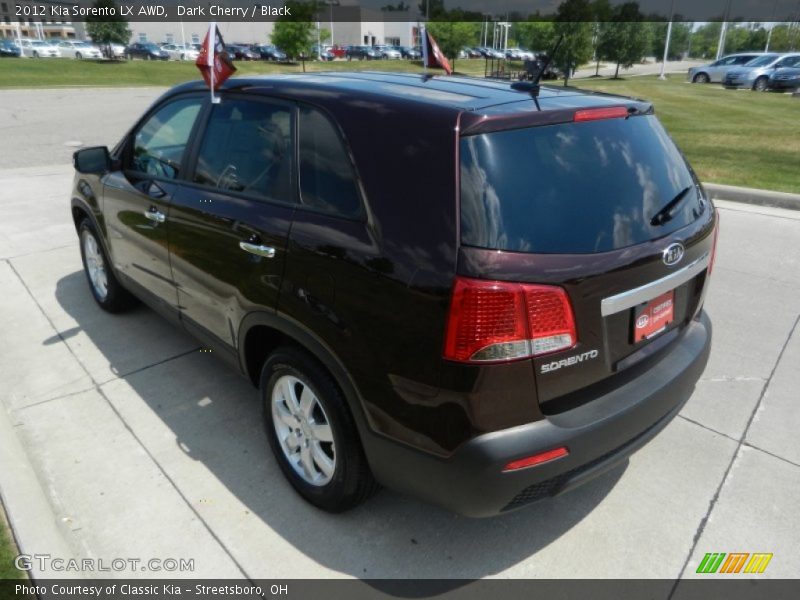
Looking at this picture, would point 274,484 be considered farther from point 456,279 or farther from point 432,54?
point 432,54

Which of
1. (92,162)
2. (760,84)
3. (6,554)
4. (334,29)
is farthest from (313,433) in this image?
(334,29)

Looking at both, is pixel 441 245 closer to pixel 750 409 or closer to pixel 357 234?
pixel 357 234

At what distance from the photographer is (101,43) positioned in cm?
4588

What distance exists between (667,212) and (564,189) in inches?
22.1

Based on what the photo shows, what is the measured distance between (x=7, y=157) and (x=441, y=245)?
12.4 meters

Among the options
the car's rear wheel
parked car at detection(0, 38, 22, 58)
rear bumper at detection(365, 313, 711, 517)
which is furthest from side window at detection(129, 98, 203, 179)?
parked car at detection(0, 38, 22, 58)

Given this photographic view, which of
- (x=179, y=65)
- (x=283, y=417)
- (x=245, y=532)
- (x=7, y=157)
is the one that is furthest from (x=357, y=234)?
(x=179, y=65)

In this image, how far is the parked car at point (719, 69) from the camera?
30.1 metres

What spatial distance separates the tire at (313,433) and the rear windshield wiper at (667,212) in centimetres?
140

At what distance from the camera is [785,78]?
86.6ft

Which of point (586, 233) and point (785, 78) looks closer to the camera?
point (586, 233)

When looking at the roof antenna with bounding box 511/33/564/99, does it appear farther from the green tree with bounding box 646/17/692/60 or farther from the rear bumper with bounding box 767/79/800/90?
the green tree with bounding box 646/17/692/60

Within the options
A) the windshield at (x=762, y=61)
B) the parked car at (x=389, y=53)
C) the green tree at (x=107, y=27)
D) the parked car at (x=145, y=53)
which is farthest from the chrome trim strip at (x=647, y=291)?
the parked car at (x=389, y=53)

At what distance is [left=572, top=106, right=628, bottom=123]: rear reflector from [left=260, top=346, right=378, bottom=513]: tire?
140cm
